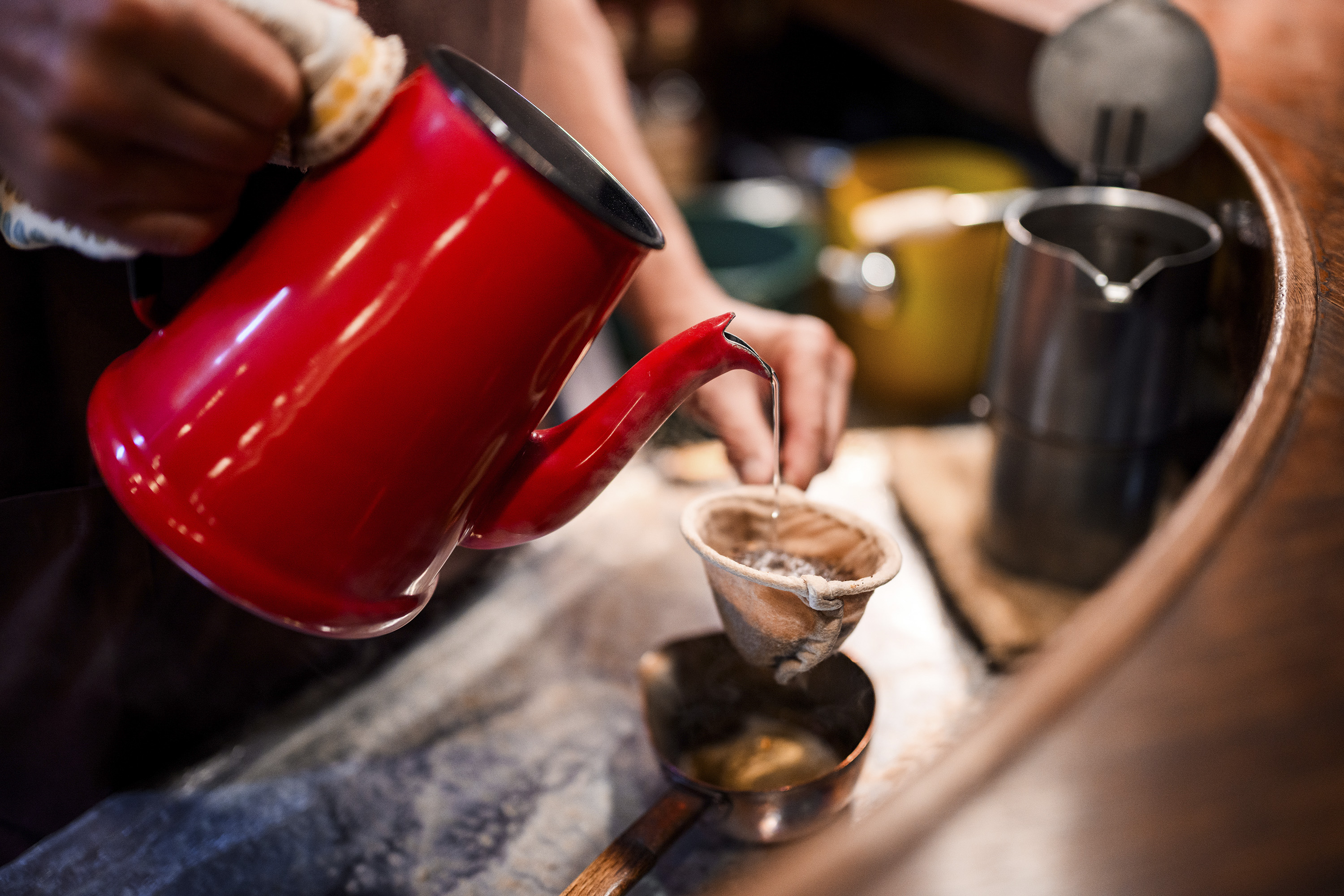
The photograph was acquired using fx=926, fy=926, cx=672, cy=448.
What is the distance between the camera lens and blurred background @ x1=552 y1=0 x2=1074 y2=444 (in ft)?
6.38

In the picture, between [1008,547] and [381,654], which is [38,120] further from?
[1008,547]

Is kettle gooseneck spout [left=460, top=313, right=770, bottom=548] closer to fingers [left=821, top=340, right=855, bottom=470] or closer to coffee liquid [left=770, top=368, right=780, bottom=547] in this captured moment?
coffee liquid [left=770, top=368, right=780, bottom=547]

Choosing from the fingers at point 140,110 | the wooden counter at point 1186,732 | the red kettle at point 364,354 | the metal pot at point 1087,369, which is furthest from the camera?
the metal pot at point 1087,369

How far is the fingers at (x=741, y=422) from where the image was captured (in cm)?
101

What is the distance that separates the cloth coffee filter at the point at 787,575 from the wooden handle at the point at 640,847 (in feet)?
0.45

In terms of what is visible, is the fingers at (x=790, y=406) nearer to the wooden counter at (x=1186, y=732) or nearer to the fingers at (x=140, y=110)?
the wooden counter at (x=1186, y=732)

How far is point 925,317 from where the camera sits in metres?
2.00

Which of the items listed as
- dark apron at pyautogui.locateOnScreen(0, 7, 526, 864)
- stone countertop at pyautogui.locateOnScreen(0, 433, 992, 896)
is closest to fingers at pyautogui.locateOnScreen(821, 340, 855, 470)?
stone countertop at pyautogui.locateOnScreen(0, 433, 992, 896)

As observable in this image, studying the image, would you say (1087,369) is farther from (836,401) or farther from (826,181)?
(826,181)

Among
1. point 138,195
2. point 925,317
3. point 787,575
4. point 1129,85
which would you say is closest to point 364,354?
point 138,195

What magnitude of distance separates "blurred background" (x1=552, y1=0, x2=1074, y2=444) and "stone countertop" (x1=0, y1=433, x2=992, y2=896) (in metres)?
0.36

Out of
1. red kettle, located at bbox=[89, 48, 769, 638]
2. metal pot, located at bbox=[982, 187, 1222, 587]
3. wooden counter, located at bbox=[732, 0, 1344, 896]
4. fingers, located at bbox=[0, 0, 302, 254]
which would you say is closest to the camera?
wooden counter, located at bbox=[732, 0, 1344, 896]

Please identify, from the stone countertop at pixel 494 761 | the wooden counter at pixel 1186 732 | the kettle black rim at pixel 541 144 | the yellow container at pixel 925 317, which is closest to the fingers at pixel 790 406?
the stone countertop at pixel 494 761

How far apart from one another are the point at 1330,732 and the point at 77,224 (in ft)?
2.41
